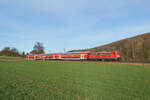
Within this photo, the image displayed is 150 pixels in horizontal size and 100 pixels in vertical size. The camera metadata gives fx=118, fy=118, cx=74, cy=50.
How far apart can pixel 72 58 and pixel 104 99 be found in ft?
140

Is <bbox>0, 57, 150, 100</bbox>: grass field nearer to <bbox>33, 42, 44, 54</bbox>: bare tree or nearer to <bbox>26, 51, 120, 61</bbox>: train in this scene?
<bbox>26, 51, 120, 61</bbox>: train

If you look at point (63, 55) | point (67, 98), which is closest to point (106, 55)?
point (63, 55)

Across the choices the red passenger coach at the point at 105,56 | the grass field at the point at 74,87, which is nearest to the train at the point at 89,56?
the red passenger coach at the point at 105,56

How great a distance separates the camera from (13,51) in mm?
104562

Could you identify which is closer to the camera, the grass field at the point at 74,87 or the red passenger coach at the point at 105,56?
the grass field at the point at 74,87

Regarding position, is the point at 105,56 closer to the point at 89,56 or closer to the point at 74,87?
the point at 89,56

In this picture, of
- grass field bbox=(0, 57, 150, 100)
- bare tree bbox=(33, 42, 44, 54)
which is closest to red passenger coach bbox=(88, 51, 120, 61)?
grass field bbox=(0, 57, 150, 100)

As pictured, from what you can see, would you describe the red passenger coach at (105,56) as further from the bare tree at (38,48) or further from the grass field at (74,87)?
the bare tree at (38,48)

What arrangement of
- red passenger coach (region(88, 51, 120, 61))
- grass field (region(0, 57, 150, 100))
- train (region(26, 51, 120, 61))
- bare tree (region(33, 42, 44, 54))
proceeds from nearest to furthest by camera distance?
grass field (region(0, 57, 150, 100)) → red passenger coach (region(88, 51, 120, 61)) → train (region(26, 51, 120, 61)) → bare tree (region(33, 42, 44, 54))

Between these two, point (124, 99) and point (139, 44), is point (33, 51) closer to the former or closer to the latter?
point (139, 44)

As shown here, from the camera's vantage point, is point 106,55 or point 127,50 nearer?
point 106,55

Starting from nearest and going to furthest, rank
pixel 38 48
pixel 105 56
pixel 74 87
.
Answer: pixel 74 87, pixel 105 56, pixel 38 48

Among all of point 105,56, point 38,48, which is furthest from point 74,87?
point 38,48

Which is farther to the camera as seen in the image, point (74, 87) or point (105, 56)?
point (105, 56)
